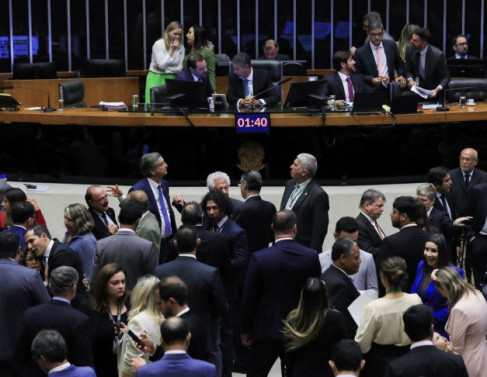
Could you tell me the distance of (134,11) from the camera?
20.0 m

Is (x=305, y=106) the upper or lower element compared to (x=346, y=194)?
upper

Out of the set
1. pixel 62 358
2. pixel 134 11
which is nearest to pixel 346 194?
pixel 62 358

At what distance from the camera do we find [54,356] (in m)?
6.41

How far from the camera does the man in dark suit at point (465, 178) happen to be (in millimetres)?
11426

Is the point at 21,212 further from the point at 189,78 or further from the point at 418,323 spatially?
the point at 189,78

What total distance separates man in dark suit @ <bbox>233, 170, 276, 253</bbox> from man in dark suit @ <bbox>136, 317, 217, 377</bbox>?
3600 mm

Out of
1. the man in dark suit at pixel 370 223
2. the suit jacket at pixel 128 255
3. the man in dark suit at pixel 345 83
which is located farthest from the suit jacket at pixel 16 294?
the man in dark suit at pixel 345 83

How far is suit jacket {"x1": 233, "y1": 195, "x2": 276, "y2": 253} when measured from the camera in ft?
32.3

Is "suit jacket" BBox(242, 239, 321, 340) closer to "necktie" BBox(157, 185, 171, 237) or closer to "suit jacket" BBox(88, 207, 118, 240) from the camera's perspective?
"suit jacket" BBox(88, 207, 118, 240)

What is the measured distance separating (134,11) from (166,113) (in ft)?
23.5

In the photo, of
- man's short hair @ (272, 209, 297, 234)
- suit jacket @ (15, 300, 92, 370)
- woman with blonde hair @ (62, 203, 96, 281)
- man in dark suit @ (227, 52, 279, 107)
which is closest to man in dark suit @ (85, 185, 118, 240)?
woman with blonde hair @ (62, 203, 96, 281)

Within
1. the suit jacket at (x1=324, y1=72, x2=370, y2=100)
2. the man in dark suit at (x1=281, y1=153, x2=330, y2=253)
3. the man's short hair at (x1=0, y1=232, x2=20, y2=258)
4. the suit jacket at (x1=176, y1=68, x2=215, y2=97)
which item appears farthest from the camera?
the suit jacket at (x1=176, y1=68, x2=215, y2=97)

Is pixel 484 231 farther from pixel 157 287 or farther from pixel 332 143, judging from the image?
pixel 157 287

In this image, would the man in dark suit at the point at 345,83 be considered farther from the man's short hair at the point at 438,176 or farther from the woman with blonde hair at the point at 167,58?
the man's short hair at the point at 438,176
